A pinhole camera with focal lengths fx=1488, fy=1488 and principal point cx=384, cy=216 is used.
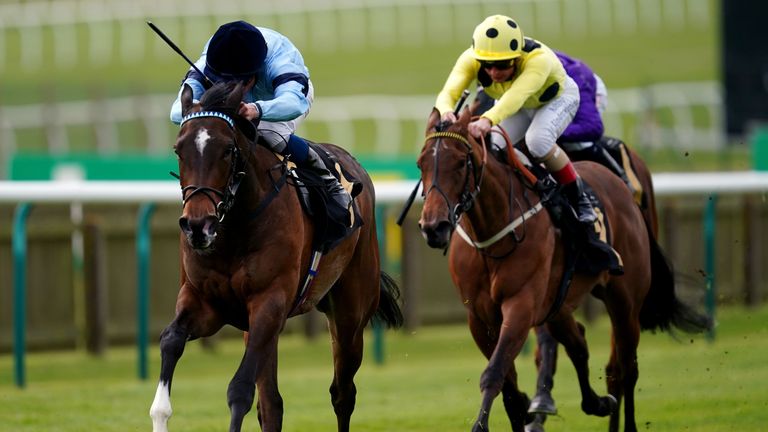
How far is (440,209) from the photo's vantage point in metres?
6.32

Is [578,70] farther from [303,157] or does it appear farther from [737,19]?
[737,19]

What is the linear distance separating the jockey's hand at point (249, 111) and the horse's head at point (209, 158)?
0.02 metres

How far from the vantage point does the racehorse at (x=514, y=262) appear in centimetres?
647

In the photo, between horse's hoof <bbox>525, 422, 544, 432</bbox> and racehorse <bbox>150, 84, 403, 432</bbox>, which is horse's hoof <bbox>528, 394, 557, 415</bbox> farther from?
racehorse <bbox>150, 84, 403, 432</bbox>

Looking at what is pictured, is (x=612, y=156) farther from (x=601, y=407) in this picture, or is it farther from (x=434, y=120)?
(x=434, y=120)

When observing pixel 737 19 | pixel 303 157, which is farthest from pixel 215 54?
pixel 737 19

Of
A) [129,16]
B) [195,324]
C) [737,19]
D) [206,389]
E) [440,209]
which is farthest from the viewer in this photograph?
[129,16]

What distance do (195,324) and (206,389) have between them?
3846 mm

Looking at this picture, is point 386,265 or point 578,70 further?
point 386,265

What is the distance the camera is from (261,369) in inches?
225

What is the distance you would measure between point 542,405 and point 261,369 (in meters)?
2.13

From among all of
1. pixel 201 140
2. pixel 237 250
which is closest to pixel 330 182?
pixel 237 250

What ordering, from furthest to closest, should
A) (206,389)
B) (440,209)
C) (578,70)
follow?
(206,389) → (578,70) → (440,209)

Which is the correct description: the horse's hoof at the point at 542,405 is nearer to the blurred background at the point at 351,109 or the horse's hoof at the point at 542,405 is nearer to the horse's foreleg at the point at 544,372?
the horse's foreleg at the point at 544,372
